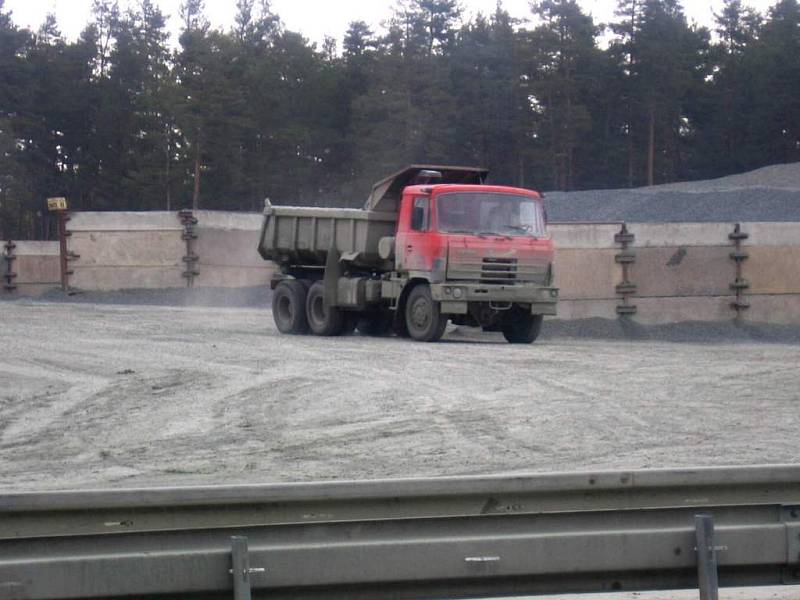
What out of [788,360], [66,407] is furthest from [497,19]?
[66,407]

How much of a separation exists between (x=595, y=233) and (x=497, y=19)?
6259cm

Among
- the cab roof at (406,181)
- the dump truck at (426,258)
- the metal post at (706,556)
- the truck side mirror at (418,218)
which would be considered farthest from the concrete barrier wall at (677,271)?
the metal post at (706,556)

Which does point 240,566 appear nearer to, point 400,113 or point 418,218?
point 418,218

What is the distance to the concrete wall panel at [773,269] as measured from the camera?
24.1m

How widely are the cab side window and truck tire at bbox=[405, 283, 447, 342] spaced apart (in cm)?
100

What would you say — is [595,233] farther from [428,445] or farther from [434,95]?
[434,95]

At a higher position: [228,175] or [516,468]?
[228,175]

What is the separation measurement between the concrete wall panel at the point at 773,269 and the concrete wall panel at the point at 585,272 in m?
2.59

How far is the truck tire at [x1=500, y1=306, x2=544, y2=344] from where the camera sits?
21188 mm

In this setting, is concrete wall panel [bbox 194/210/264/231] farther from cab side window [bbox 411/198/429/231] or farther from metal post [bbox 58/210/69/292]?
cab side window [bbox 411/198/429/231]

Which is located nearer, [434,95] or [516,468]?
[516,468]

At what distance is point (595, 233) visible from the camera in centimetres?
2467

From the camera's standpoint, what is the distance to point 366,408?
1322 cm

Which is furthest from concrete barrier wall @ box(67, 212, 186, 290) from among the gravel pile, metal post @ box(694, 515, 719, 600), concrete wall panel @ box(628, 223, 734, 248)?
metal post @ box(694, 515, 719, 600)
